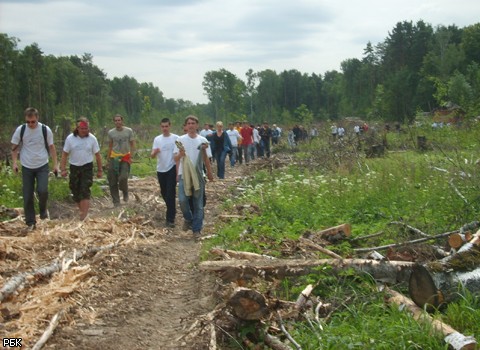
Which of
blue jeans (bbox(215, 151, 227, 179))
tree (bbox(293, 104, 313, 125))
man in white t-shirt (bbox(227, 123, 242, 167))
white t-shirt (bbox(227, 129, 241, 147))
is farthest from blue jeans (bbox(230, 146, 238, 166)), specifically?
tree (bbox(293, 104, 313, 125))

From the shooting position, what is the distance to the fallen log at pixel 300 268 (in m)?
5.73

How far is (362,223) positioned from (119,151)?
5.72 m

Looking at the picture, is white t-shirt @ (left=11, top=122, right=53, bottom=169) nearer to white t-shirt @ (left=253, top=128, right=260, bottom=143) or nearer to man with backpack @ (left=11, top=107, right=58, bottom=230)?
man with backpack @ (left=11, top=107, right=58, bottom=230)

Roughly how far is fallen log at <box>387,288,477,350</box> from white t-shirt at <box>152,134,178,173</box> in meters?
6.05

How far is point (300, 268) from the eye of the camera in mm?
6035

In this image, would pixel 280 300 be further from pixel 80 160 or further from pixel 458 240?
pixel 80 160

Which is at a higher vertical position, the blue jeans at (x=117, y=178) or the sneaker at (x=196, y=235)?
the blue jeans at (x=117, y=178)

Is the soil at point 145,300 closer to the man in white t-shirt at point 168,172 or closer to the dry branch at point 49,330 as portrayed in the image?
the dry branch at point 49,330

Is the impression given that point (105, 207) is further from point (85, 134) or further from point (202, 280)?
point (202, 280)

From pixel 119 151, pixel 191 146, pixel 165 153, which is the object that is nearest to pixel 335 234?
pixel 191 146

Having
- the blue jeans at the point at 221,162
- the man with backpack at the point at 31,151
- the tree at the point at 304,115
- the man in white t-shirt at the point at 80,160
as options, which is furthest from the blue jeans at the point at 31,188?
the tree at the point at 304,115

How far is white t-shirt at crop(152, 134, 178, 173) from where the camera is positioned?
10.7 m

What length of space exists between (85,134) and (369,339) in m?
7.23

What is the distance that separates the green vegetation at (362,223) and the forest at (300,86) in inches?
408
